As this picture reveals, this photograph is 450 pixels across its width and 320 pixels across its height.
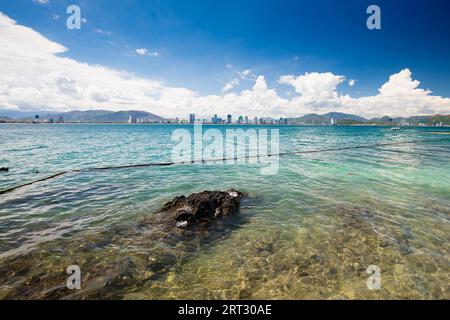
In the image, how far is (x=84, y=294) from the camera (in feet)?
17.5

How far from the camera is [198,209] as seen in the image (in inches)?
378

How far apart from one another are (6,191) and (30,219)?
221 inches

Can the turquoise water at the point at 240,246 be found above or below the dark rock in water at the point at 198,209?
below

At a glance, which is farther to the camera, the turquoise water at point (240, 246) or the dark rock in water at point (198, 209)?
the dark rock in water at point (198, 209)

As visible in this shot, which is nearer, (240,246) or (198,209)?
(240,246)

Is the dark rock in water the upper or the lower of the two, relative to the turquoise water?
upper

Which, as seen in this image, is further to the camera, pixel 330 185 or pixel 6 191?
pixel 330 185

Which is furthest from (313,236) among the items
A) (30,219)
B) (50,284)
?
(30,219)

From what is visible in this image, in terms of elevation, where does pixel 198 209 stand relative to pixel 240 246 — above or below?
above

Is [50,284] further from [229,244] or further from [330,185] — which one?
[330,185]

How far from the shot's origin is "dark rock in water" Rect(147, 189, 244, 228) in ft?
30.5

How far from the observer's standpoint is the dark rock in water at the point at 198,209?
9281 mm
